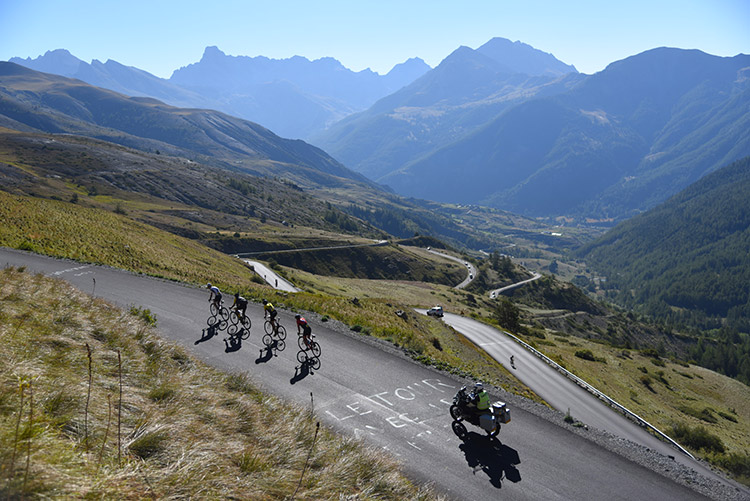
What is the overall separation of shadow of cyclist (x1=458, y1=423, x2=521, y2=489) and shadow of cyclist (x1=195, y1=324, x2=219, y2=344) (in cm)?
1563

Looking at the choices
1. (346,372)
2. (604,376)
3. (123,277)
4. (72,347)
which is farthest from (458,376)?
(604,376)

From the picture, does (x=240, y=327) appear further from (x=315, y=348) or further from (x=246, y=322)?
(x=315, y=348)

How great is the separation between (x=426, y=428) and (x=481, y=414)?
2.25 meters

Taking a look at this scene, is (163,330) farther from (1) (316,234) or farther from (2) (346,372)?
(1) (316,234)

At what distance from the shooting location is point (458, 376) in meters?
21.5

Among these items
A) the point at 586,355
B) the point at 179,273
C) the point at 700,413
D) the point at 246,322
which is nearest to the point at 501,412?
the point at 246,322

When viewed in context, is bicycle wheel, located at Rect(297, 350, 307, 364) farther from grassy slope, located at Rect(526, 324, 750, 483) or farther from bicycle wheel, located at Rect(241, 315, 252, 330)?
grassy slope, located at Rect(526, 324, 750, 483)

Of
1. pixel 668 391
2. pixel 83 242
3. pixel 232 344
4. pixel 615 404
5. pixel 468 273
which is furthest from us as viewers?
pixel 468 273

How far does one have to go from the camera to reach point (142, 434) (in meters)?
7.41

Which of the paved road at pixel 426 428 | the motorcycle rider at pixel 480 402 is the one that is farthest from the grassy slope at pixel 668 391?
the motorcycle rider at pixel 480 402

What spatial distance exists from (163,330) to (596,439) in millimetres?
23185

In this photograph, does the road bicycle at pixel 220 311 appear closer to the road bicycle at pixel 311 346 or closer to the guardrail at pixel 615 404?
the road bicycle at pixel 311 346

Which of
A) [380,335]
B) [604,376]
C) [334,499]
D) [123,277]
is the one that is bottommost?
[604,376]

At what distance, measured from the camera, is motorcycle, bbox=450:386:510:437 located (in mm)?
15422
